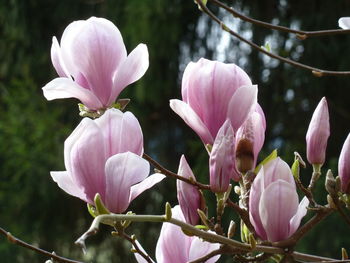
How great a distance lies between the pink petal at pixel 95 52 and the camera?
479 mm

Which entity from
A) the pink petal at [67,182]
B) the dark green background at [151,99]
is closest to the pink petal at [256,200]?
the pink petal at [67,182]

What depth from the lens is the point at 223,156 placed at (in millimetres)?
440

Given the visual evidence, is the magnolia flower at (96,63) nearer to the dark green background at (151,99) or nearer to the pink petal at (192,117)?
the pink petal at (192,117)

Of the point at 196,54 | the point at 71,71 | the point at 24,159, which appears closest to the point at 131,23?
the point at 196,54

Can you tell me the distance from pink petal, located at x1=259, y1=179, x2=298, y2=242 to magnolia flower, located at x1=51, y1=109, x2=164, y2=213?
0.07 m

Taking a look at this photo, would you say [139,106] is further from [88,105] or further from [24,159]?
[88,105]

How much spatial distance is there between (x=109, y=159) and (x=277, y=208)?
10cm

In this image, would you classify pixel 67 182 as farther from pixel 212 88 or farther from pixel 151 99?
pixel 151 99

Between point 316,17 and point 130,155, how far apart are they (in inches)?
82.5

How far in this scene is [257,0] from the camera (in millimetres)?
2590

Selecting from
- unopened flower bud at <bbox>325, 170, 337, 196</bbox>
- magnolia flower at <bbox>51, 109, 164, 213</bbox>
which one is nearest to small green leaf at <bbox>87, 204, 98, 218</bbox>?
magnolia flower at <bbox>51, 109, 164, 213</bbox>

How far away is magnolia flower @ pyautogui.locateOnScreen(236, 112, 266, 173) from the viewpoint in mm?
455

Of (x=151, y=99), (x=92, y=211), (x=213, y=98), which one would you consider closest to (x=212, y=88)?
(x=213, y=98)

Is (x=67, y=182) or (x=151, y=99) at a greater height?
(x=67, y=182)
